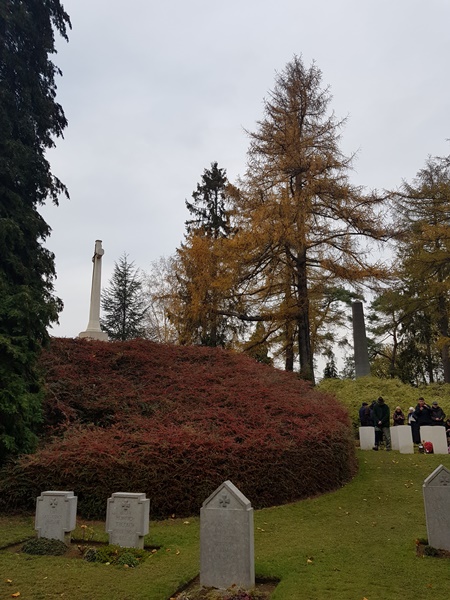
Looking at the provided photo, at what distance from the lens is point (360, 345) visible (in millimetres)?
25312

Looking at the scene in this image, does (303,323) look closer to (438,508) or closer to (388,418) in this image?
(388,418)

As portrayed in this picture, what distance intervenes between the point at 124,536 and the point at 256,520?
2156 mm

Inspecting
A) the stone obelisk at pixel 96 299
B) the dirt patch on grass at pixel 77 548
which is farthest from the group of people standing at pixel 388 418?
the stone obelisk at pixel 96 299

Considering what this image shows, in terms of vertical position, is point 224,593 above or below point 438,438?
below

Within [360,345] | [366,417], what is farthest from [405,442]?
[360,345]

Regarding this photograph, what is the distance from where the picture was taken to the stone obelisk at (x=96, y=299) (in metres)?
18.5

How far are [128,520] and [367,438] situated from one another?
9.36 metres

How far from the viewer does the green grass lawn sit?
4637mm

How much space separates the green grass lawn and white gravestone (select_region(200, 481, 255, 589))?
1.17ft

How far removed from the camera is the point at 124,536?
20.5 ft

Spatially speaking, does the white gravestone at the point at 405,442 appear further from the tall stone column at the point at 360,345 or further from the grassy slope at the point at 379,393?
the tall stone column at the point at 360,345

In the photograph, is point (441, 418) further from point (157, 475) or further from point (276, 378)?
point (157, 475)

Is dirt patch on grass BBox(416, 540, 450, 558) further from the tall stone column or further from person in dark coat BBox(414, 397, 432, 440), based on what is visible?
the tall stone column

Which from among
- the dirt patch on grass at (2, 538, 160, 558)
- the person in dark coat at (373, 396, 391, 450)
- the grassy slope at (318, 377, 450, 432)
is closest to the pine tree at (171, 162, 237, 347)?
the grassy slope at (318, 377, 450, 432)
